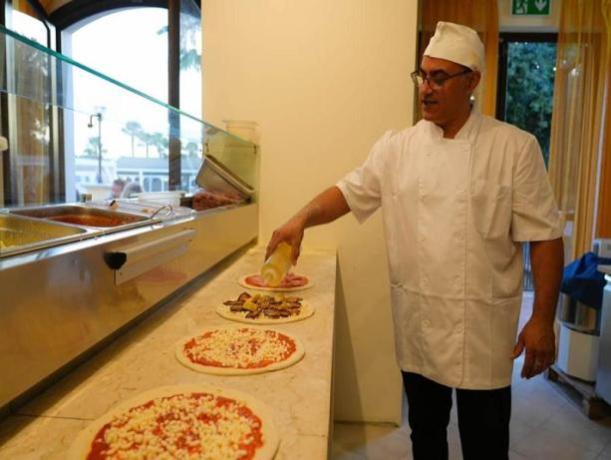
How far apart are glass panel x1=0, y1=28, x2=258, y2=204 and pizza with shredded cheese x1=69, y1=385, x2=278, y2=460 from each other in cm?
62

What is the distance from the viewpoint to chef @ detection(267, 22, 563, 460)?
141 cm

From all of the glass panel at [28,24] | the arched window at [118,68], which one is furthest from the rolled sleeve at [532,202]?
the glass panel at [28,24]

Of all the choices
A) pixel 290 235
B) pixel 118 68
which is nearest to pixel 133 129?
pixel 290 235

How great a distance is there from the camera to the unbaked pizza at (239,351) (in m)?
1.04

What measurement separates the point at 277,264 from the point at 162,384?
27.4 inches

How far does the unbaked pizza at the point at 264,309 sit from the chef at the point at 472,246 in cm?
38

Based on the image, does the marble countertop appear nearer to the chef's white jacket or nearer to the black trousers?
the chef's white jacket

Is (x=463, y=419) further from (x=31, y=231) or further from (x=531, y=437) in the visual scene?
(x=31, y=231)

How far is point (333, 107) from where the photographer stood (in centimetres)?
246

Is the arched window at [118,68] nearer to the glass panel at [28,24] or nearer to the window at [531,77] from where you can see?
the glass panel at [28,24]

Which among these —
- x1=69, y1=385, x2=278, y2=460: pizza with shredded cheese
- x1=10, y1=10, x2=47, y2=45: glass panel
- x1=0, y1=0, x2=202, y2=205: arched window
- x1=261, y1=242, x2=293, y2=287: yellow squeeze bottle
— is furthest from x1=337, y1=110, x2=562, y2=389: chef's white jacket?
x1=10, y1=10, x2=47, y2=45: glass panel

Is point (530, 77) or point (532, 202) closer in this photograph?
point (532, 202)

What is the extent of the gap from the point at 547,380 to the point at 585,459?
3.26ft

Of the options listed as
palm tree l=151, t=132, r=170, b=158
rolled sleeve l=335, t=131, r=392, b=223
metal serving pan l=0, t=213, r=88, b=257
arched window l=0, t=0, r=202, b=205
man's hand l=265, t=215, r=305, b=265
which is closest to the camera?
metal serving pan l=0, t=213, r=88, b=257
